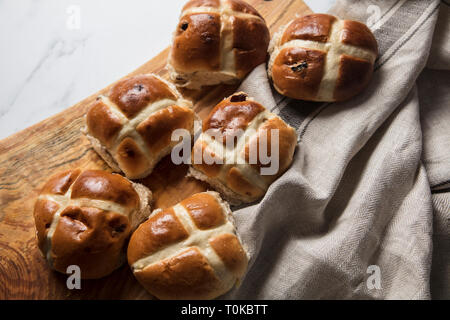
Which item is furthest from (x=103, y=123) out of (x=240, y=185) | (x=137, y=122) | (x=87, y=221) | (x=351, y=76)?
(x=351, y=76)

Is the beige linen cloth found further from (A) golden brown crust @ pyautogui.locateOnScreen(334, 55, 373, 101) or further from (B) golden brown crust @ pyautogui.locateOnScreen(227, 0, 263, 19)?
(B) golden brown crust @ pyautogui.locateOnScreen(227, 0, 263, 19)

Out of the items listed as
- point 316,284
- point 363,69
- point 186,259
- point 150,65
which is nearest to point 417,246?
point 316,284

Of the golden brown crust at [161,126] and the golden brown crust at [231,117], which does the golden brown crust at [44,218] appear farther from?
the golden brown crust at [231,117]

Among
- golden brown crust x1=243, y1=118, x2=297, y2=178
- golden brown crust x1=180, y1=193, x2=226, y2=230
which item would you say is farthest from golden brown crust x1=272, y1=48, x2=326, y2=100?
golden brown crust x1=180, y1=193, x2=226, y2=230

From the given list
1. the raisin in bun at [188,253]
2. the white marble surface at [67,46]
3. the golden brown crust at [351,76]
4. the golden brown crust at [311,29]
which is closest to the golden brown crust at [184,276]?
the raisin in bun at [188,253]

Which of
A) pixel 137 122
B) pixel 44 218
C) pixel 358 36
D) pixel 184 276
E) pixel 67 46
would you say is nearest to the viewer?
pixel 184 276

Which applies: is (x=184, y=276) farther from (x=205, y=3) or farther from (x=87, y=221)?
(x=205, y=3)
